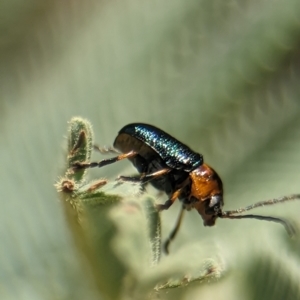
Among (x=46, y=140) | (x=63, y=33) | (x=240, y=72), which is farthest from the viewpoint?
(x=63, y=33)

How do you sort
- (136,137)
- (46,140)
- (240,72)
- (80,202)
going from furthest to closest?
(240,72) → (46,140) → (136,137) → (80,202)

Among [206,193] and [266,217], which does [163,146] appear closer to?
[206,193]

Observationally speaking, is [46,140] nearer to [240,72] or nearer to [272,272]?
[240,72]

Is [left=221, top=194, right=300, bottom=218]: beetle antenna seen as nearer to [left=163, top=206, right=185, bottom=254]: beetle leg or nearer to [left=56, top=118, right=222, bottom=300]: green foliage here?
[left=163, top=206, right=185, bottom=254]: beetle leg

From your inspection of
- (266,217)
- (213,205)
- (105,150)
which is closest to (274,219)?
(266,217)

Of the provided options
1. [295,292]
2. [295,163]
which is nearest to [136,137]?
[295,163]

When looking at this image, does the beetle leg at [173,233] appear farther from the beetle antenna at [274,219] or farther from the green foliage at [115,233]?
the green foliage at [115,233]
